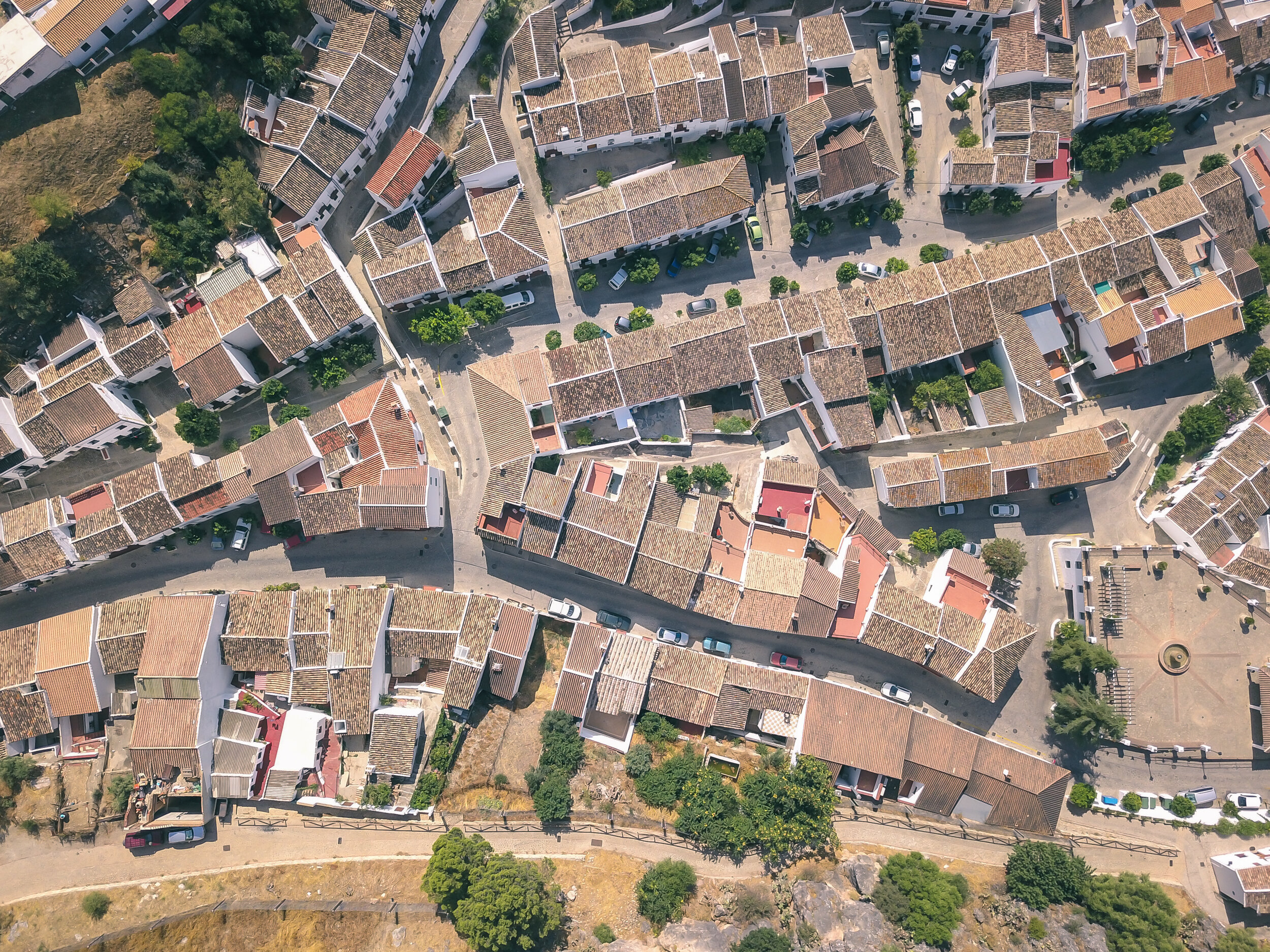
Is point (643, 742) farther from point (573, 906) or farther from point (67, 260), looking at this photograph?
point (67, 260)

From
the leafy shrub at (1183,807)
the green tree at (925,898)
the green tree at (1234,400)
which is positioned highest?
the green tree at (1234,400)

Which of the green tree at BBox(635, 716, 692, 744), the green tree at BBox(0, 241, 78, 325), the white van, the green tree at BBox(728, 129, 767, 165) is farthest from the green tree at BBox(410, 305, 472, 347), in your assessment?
the green tree at BBox(635, 716, 692, 744)

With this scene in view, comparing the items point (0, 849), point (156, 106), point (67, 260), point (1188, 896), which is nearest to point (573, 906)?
point (0, 849)

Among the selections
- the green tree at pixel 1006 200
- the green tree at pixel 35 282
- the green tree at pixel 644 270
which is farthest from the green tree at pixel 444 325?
the green tree at pixel 1006 200

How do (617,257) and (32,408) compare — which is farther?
(617,257)

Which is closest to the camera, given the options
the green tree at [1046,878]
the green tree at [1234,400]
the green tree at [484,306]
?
the green tree at [1046,878]

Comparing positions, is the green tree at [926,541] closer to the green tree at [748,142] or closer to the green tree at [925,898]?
the green tree at [925,898]

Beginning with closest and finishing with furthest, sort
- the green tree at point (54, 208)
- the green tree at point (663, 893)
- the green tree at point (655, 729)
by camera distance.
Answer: the green tree at point (54, 208)
the green tree at point (663, 893)
the green tree at point (655, 729)
